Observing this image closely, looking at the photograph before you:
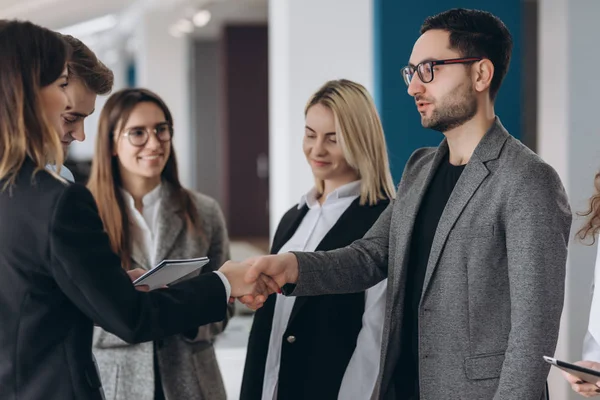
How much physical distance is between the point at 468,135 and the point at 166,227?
1305 millimetres

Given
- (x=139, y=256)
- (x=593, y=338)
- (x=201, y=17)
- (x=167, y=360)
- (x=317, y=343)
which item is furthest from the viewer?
(x=201, y=17)

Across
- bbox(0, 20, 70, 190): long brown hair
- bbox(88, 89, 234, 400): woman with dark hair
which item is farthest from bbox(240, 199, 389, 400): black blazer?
bbox(0, 20, 70, 190): long brown hair

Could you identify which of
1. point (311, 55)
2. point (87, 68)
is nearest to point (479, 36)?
point (87, 68)

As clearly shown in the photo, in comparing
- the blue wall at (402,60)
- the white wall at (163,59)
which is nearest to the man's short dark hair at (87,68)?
the blue wall at (402,60)

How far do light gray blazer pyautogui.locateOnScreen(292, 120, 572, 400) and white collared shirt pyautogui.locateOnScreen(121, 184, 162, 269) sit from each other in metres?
1.13

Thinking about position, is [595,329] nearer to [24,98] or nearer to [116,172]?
[24,98]

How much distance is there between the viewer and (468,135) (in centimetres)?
212

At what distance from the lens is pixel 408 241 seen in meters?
2.13

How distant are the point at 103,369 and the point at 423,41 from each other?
5.23ft

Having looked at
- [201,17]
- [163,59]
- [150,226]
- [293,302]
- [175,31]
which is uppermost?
[201,17]

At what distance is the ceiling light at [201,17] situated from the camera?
11612mm

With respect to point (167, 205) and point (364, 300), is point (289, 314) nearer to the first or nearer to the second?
point (364, 300)

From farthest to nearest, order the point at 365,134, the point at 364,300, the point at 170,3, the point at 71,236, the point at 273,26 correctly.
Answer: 1. the point at 170,3
2. the point at 273,26
3. the point at 365,134
4. the point at 364,300
5. the point at 71,236

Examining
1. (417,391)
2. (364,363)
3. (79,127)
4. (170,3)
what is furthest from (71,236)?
(170,3)
